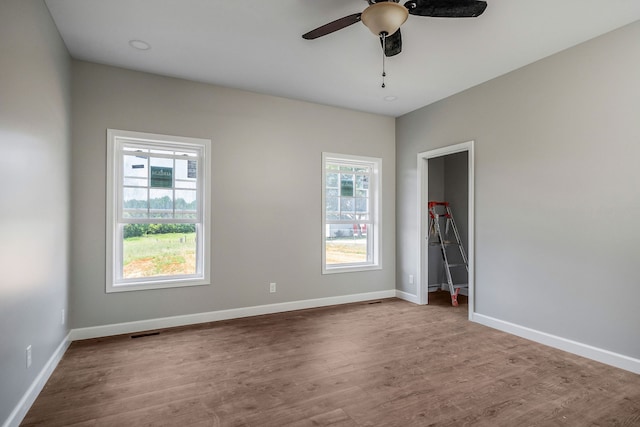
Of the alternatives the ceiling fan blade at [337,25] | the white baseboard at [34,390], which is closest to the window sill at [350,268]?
the white baseboard at [34,390]

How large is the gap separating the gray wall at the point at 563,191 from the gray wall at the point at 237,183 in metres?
1.64

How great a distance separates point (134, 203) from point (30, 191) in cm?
148

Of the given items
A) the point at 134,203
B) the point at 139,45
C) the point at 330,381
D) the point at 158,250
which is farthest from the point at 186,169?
the point at 330,381

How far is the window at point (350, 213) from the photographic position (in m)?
4.88

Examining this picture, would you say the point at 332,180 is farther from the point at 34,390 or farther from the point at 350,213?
the point at 34,390

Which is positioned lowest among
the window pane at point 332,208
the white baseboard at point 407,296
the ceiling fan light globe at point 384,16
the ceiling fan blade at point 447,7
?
the white baseboard at point 407,296

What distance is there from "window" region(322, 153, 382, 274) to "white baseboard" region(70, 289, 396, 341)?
42 centimetres

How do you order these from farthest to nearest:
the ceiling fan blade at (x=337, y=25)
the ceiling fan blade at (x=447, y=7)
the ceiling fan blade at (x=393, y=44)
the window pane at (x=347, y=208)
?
the window pane at (x=347, y=208) < the ceiling fan blade at (x=393, y=44) < the ceiling fan blade at (x=337, y=25) < the ceiling fan blade at (x=447, y=7)

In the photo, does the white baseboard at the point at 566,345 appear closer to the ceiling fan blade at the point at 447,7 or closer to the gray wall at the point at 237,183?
the gray wall at the point at 237,183

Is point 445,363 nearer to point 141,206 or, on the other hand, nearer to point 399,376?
point 399,376

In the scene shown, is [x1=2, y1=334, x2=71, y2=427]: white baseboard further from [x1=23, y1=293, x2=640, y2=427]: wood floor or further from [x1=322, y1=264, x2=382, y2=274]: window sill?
[x1=322, y1=264, x2=382, y2=274]: window sill

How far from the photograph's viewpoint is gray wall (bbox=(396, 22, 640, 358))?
9.12ft

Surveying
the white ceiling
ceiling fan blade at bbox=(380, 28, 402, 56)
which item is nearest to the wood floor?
ceiling fan blade at bbox=(380, 28, 402, 56)

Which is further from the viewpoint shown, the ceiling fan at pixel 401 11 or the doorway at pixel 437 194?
the doorway at pixel 437 194
